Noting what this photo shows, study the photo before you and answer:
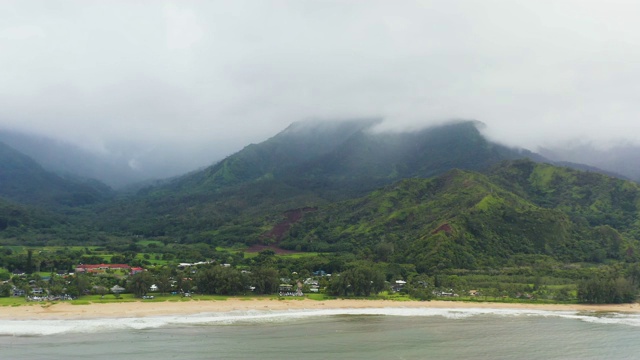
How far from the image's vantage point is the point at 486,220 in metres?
125

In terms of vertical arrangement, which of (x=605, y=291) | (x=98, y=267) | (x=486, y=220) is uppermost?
(x=486, y=220)

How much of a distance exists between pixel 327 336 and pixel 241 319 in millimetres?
14549

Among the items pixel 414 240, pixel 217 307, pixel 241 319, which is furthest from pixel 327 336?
pixel 414 240

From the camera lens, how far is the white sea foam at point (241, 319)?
59.6 m

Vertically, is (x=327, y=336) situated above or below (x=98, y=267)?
below

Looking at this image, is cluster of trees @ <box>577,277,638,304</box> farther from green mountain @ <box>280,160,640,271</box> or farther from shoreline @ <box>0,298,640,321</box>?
green mountain @ <box>280,160,640,271</box>

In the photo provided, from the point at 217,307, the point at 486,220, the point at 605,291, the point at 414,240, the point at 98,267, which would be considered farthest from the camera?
the point at 486,220

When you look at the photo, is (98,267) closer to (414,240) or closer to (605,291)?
(414,240)

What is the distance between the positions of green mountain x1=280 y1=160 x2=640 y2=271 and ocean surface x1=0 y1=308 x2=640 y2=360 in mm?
39219

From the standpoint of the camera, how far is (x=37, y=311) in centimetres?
6662

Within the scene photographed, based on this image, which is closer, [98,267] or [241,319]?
[241,319]

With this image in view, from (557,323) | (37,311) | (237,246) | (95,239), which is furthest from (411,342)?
(95,239)

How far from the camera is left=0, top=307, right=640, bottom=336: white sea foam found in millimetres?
59625

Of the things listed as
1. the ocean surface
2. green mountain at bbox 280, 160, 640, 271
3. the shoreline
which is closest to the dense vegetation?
green mountain at bbox 280, 160, 640, 271
